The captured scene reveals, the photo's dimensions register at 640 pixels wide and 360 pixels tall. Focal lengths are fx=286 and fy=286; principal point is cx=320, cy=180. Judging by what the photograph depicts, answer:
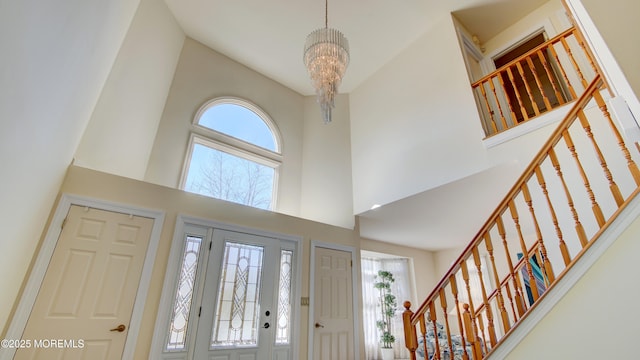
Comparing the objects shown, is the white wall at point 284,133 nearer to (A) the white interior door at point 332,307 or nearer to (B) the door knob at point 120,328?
(A) the white interior door at point 332,307

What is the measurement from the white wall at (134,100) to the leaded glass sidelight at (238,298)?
162 cm

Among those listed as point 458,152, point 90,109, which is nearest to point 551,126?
point 458,152

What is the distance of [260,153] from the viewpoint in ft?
16.6

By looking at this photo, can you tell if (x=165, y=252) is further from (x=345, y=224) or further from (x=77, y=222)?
(x=345, y=224)

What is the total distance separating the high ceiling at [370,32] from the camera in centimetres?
407

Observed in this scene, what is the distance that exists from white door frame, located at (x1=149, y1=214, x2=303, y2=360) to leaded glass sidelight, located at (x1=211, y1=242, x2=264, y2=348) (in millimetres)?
271

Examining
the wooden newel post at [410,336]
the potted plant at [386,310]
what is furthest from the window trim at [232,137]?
the potted plant at [386,310]

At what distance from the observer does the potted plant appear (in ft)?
19.6

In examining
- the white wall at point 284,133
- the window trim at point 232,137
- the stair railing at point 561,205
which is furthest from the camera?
the window trim at point 232,137

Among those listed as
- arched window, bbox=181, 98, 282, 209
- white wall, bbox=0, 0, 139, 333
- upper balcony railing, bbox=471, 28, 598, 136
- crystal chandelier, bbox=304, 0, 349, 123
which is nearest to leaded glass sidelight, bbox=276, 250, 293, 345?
arched window, bbox=181, 98, 282, 209

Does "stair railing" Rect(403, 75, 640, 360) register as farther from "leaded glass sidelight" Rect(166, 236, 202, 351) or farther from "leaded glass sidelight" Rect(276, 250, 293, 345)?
"leaded glass sidelight" Rect(166, 236, 202, 351)

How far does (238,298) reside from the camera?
3.37m

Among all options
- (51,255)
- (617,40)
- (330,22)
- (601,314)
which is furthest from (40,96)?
(330,22)

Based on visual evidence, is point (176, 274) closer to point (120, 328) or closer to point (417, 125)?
point (120, 328)
